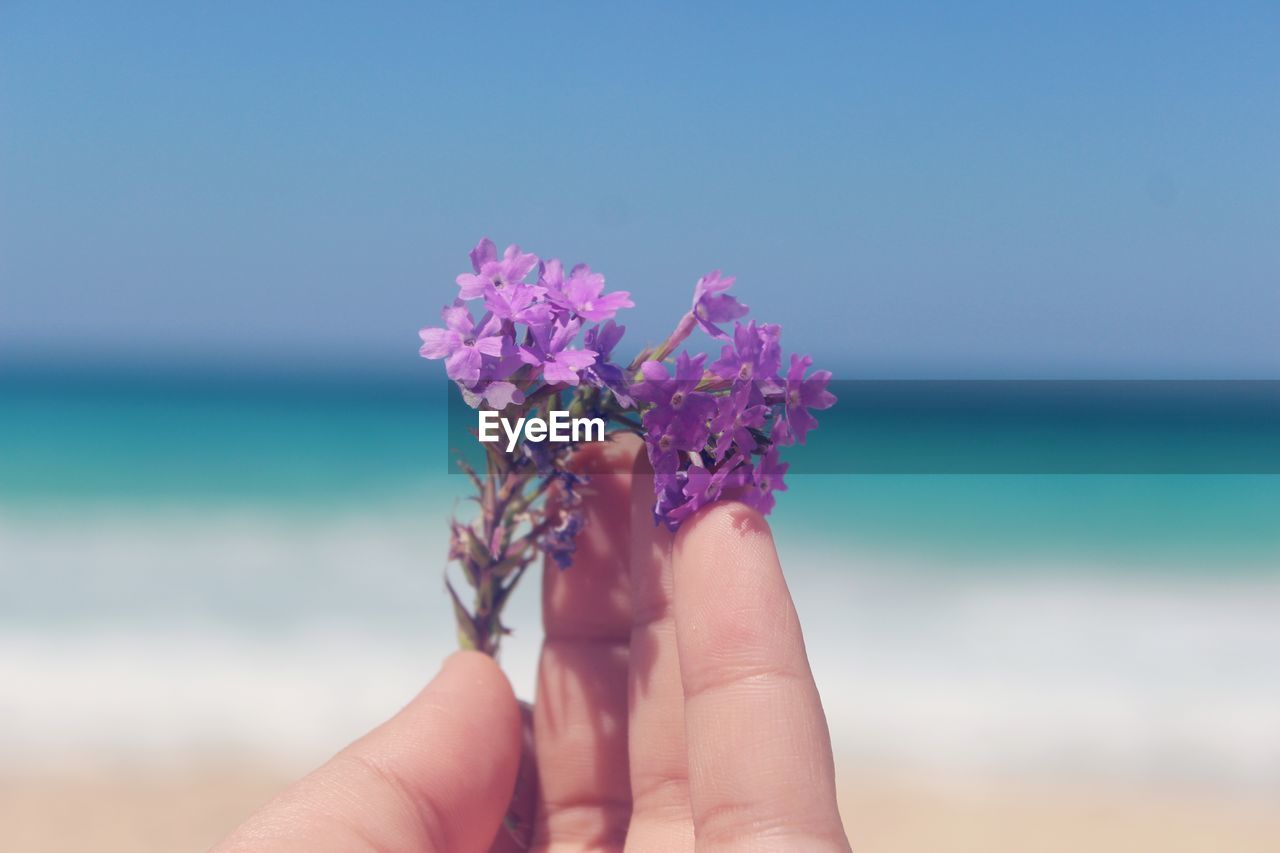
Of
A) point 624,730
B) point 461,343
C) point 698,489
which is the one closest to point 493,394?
point 461,343

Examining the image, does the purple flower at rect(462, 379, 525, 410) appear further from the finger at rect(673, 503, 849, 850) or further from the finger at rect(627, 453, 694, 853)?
the finger at rect(673, 503, 849, 850)

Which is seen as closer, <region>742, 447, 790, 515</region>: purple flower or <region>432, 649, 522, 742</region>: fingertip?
<region>742, 447, 790, 515</region>: purple flower

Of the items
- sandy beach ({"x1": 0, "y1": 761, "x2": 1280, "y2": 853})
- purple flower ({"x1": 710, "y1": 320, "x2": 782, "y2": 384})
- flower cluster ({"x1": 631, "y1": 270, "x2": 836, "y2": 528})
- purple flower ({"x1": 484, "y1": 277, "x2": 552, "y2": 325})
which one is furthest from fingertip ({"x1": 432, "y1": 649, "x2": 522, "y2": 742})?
sandy beach ({"x1": 0, "y1": 761, "x2": 1280, "y2": 853})

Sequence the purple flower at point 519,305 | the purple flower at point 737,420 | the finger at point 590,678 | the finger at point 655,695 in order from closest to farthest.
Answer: the purple flower at point 737,420 → the purple flower at point 519,305 → the finger at point 655,695 → the finger at point 590,678

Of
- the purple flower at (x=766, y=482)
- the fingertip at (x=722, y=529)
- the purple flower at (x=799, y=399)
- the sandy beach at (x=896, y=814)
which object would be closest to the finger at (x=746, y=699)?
the fingertip at (x=722, y=529)

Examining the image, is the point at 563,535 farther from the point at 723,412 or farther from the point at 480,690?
the point at 723,412

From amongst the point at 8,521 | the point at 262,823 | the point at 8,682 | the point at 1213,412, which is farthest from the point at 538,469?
the point at 1213,412

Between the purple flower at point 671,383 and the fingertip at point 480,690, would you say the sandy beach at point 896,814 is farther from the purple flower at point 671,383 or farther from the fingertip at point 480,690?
the purple flower at point 671,383
